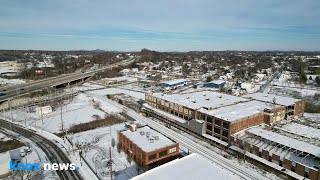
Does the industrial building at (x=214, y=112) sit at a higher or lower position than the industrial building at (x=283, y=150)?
higher

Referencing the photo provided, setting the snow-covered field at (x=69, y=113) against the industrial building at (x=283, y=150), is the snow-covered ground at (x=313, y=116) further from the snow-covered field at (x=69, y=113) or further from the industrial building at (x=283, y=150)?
the snow-covered field at (x=69, y=113)

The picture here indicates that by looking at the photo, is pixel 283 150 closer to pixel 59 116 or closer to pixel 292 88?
pixel 59 116

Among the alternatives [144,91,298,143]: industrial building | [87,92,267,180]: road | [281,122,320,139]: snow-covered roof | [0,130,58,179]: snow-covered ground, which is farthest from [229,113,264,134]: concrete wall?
[0,130,58,179]: snow-covered ground

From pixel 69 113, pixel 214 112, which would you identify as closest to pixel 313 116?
pixel 214 112

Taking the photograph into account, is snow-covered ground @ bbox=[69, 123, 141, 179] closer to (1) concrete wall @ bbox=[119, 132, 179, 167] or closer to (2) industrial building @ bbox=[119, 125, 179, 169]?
(1) concrete wall @ bbox=[119, 132, 179, 167]

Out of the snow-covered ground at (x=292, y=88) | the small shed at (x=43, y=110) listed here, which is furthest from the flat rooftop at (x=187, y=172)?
the snow-covered ground at (x=292, y=88)

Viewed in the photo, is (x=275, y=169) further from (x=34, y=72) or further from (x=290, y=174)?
(x=34, y=72)

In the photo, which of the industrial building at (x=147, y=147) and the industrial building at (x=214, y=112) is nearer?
the industrial building at (x=147, y=147)

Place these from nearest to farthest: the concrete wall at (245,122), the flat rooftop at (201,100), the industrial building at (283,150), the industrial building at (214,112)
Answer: the industrial building at (283,150) → the concrete wall at (245,122) → the industrial building at (214,112) → the flat rooftop at (201,100)
